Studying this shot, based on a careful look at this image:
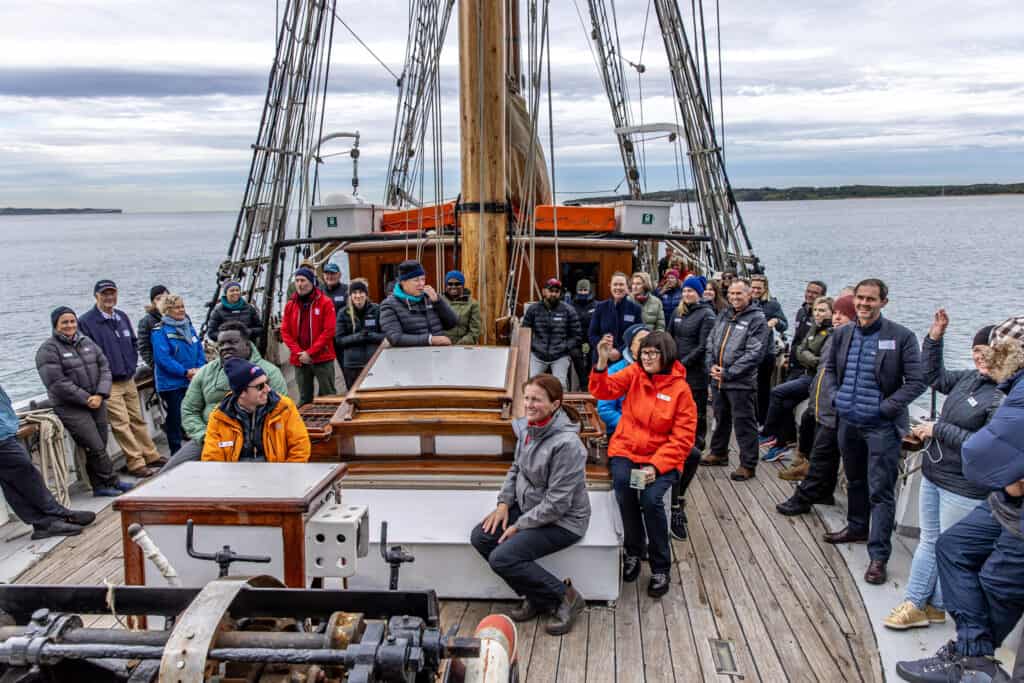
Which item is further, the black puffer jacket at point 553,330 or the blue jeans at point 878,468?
the black puffer jacket at point 553,330

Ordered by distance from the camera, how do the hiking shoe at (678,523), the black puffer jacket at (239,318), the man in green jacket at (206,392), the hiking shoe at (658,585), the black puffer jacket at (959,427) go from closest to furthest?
the black puffer jacket at (959,427)
the hiking shoe at (658,585)
the man in green jacket at (206,392)
the hiking shoe at (678,523)
the black puffer jacket at (239,318)

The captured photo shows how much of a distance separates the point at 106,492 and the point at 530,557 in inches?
137

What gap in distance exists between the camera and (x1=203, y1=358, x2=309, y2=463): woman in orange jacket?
3633mm

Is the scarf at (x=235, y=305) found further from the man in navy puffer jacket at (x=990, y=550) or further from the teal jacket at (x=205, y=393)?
the man in navy puffer jacket at (x=990, y=550)

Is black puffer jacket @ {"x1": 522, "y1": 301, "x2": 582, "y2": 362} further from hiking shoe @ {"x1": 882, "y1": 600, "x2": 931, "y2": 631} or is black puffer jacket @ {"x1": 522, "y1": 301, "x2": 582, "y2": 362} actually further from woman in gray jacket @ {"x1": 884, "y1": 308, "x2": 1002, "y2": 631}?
hiking shoe @ {"x1": 882, "y1": 600, "x2": 931, "y2": 631}

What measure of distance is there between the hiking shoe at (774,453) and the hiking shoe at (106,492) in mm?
4701

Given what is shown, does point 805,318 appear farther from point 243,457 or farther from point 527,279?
point 243,457

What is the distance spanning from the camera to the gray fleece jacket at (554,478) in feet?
11.7

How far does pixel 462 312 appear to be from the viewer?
599cm

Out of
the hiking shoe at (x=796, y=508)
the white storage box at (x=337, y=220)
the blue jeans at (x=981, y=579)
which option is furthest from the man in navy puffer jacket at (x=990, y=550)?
the white storage box at (x=337, y=220)

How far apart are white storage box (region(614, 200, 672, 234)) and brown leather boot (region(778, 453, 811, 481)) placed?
11.2ft

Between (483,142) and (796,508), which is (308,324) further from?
(796,508)

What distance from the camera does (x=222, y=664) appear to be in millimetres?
1671

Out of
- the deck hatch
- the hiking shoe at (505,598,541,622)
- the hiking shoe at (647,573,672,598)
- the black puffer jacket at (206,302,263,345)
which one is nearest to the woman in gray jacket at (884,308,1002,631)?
the deck hatch
